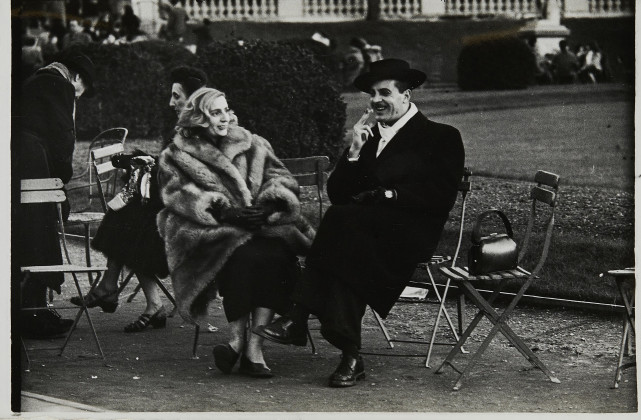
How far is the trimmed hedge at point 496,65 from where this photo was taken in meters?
9.24

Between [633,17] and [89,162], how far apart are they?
3586mm

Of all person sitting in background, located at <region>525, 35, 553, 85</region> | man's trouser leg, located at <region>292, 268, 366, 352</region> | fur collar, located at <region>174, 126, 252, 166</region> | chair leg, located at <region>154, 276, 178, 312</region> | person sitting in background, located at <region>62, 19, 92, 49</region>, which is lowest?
chair leg, located at <region>154, 276, 178, 312</region>

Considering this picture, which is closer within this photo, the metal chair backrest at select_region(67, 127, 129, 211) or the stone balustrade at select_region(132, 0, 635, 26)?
the stone balustrade at select_region(132, 0, 635, 26)

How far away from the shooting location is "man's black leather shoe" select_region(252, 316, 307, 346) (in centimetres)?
838

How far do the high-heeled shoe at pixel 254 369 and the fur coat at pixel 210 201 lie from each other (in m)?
0.45

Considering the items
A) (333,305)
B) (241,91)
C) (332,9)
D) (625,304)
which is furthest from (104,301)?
(625,304)

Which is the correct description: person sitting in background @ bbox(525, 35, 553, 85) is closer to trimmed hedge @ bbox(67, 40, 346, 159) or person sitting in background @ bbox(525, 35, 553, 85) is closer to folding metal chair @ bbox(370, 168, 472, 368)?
folding metal chair @ bbox(370, 168, 472, 368)

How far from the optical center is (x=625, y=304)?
8.16 meters

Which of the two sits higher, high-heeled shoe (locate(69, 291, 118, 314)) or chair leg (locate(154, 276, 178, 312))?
chair leg (locate(154, 276, 178, 312))

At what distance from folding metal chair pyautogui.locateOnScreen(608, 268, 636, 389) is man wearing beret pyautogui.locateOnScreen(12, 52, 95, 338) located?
318cm

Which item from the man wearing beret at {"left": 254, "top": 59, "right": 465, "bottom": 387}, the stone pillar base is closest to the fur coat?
the man wearing beret at {"left": 254, "top": 59, "right": 465, "bottom": 387}

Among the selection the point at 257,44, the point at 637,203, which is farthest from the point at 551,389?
the point at 257,44

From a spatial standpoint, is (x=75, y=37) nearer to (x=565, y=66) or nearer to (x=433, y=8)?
(x=433, y=8)

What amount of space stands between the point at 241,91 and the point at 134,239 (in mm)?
1161
